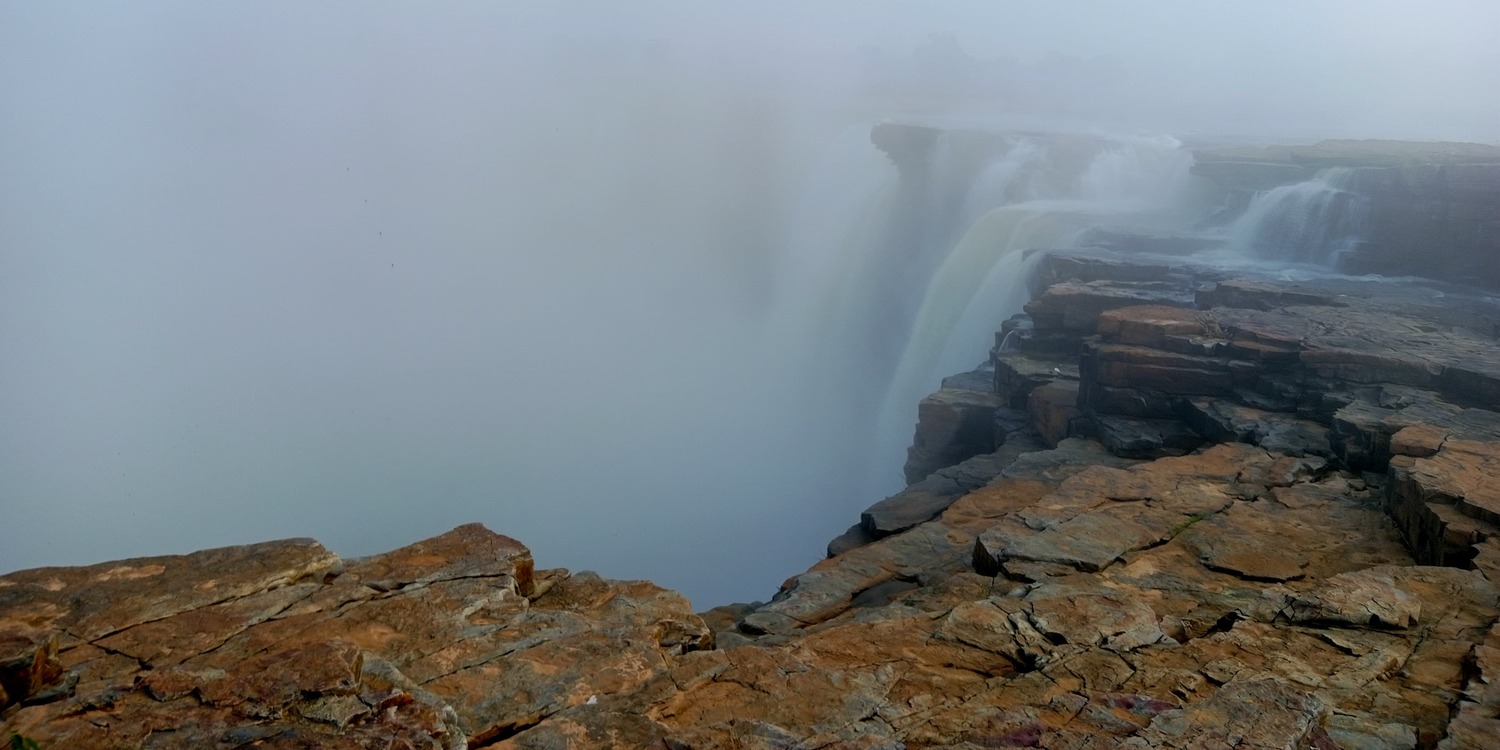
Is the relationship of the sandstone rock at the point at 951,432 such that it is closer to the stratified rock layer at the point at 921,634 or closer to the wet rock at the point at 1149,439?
the wet rock at the point at 1149,439

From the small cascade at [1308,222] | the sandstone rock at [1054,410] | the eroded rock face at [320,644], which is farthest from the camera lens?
the small cascade at [1308,222]

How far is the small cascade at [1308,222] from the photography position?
606 inches

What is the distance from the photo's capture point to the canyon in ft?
9.91

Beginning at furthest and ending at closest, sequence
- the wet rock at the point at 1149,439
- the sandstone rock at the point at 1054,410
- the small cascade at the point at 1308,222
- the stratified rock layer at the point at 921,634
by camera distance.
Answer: the small cascade at the point at 1308,222
the sandstone rock at the point at 1054,410
the wet rock at the point at 1149,439
the stratified rock layer at the point at 921,634

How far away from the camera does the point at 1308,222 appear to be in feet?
52.4

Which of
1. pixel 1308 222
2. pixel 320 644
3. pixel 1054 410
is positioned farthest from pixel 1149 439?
pixel 1308 222

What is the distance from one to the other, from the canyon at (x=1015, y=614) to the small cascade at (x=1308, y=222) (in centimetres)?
562

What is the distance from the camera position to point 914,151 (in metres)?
29.9

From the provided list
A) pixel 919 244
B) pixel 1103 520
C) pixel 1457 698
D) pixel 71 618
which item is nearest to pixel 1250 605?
pixel 1457 698

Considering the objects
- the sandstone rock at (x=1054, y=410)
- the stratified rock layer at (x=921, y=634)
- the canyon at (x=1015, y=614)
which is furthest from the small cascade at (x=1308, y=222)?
the stratified rock layer at (x=921, y=634)

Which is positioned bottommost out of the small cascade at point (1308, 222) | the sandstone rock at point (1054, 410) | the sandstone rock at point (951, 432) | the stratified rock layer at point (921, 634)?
the sandstone rock at point (951, 432)

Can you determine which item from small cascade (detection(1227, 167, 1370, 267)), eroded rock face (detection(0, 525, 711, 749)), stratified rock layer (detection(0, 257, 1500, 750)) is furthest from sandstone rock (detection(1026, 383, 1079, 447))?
small cascade (detection(1227, 167, 1370, 267))

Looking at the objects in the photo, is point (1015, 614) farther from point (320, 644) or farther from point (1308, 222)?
point (1308, 222)

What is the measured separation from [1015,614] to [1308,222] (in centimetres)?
1472
